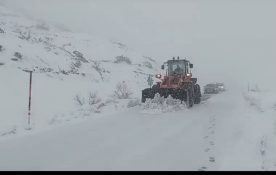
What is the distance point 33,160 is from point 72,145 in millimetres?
1849

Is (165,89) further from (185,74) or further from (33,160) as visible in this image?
(33,160)

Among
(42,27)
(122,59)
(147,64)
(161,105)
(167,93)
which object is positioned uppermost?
(42,27)

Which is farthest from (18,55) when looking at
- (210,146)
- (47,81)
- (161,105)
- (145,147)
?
(210,146)

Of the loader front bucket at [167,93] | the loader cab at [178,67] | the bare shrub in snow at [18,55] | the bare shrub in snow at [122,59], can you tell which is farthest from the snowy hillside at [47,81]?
the loader cab at [178,67]

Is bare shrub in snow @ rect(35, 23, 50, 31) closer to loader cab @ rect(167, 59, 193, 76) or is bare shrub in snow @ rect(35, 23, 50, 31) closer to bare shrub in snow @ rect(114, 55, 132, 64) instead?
bare shrub in snow @ rect(114, 55, 132, 64)

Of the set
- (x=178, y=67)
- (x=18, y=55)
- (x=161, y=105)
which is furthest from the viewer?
(x=18, y=55)

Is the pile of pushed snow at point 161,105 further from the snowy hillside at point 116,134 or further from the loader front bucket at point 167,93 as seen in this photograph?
the loader front bucket at point 167,93

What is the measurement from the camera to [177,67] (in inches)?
1015

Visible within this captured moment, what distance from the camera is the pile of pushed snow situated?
67.5ft

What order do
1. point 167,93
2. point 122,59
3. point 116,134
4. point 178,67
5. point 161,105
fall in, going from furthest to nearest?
point 122,59 < point 178,67 < point 167,93 < point 161,105 < point 116,134

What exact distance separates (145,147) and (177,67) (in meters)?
15.3

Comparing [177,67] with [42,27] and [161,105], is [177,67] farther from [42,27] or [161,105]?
[42,27]

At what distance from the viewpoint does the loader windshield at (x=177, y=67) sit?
25656mm

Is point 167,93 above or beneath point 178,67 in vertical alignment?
beneath
